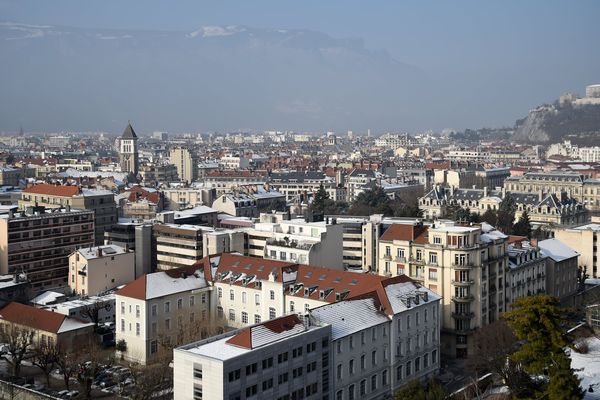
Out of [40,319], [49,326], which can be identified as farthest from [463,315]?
[40,319]

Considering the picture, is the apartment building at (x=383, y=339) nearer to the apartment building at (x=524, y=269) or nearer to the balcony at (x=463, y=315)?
the balcony at (x=463, y=315)

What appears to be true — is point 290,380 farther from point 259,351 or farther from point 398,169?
Result: point 398,169

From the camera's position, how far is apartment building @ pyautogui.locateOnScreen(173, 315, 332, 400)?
61.3 ft

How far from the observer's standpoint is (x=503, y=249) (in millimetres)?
29781

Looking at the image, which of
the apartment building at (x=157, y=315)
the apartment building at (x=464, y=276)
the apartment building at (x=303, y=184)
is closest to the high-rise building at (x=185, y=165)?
the apartment building at (x=303, y=184)

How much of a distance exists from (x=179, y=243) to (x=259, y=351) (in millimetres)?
19078

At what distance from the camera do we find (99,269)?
115ft

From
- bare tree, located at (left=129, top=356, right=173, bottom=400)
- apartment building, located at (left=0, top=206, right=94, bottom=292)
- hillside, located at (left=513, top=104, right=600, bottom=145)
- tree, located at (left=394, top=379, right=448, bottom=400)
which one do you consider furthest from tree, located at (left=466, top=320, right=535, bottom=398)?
hillside, located at (left=513, top=104, right=600, bottom=145)

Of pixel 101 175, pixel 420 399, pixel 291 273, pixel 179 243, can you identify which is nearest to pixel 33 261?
pixel 179 243

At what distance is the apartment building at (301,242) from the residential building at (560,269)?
9.46 m

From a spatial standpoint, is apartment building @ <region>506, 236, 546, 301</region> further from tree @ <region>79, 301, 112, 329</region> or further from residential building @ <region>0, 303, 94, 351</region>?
residential building @ <region>0, 303, 94, 351</region>

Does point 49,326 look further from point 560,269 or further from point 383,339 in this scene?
point 560,269

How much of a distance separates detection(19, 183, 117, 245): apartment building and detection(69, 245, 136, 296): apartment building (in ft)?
26.6

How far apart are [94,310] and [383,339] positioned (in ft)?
39.9
